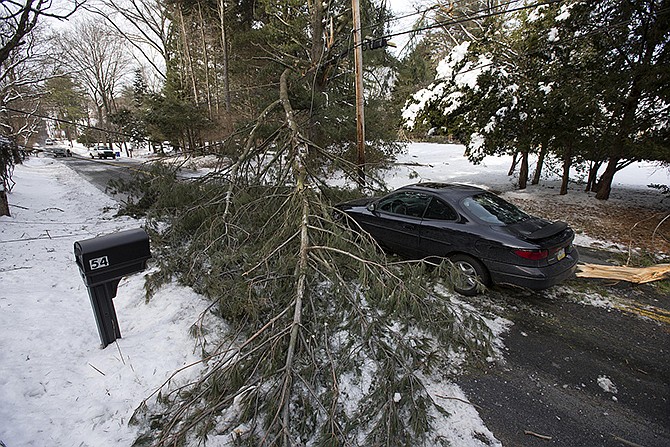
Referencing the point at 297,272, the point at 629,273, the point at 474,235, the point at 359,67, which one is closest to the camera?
the point at 297,272

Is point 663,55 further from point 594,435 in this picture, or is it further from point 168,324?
point 168,324

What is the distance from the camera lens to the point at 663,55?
21.8 ft

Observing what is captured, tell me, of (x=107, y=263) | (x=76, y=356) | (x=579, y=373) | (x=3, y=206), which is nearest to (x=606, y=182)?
(x=579, y=373)

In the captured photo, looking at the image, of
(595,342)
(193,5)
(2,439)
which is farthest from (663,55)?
(193,5)

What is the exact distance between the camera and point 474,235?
404 centimetres

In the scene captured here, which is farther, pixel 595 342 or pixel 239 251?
pixel 239 251

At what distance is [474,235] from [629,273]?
109 inches

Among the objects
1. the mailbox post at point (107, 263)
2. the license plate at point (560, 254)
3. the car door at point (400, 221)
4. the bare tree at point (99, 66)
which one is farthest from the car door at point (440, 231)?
the bare tree at point (99, 66)

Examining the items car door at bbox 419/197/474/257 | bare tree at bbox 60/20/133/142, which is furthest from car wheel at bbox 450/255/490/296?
bare tree at bbox 60/20/133/142

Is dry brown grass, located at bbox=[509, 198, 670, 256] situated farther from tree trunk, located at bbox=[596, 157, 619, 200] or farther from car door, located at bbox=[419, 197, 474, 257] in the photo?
car door, located at bbox=[419, 197, 474, 257]

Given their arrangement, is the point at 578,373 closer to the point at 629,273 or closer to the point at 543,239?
the point at 543,239

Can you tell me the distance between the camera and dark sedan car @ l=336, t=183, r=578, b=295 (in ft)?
12.2

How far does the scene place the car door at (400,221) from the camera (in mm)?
4691

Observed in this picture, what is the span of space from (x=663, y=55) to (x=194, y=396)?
34.3ft
